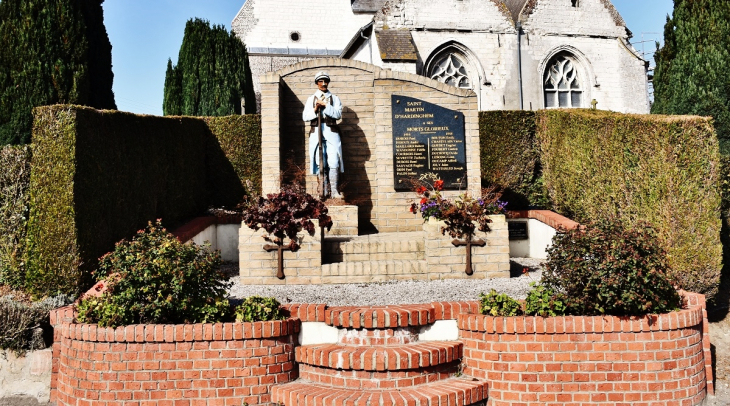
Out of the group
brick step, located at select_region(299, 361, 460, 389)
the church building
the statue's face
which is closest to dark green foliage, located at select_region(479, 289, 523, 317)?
brick step, located at select_region(299, 361, 460, 389)

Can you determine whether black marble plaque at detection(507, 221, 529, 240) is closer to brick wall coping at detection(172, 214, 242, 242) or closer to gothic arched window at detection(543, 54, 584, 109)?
brick wall coping at detection(172, 214, 242, 242)

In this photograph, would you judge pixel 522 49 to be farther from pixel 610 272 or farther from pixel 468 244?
pixel 610 272

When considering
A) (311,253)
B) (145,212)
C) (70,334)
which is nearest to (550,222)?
(311,253)

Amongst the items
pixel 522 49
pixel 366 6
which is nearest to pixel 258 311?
pixel 522 49

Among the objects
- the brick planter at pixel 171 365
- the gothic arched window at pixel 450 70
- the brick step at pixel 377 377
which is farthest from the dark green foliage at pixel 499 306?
the gothic arched window at pixel 450 70

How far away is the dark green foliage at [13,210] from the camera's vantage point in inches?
300

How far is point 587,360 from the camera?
604 cm

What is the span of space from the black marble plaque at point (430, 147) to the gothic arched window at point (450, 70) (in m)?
10.1

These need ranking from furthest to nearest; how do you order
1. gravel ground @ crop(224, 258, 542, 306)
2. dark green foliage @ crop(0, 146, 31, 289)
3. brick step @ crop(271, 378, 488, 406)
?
1. dark green foliage @ crop(0, 146, 31, 289)
2. gravel ground @ crop(224, 258, 542, 306)
3. brick step @ crop(271, 378, 488, 406)

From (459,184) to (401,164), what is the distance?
114 centimetres

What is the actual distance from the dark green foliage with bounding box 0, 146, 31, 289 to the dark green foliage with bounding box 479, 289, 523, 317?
5.77 meters

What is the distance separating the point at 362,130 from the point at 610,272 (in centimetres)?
648

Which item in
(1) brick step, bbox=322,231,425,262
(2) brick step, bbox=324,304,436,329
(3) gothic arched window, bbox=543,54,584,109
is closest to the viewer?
(2) brick step, bbox=324,304,436,329

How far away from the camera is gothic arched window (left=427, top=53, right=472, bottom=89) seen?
20.9 metres
